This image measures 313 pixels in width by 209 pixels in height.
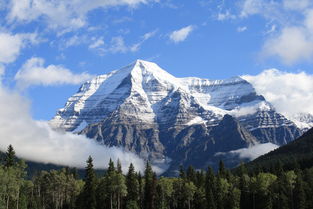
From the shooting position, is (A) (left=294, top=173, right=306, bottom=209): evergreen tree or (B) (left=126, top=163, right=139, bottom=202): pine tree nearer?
(A) (left=294, top=173, right=306, bottom=209): evergreen tree

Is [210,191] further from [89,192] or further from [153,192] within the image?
[89,192]

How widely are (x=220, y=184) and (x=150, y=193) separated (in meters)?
25.8

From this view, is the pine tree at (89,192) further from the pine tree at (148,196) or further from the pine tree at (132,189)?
the pine tree at (148,196)

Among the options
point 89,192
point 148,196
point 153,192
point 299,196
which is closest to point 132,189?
point 148,196

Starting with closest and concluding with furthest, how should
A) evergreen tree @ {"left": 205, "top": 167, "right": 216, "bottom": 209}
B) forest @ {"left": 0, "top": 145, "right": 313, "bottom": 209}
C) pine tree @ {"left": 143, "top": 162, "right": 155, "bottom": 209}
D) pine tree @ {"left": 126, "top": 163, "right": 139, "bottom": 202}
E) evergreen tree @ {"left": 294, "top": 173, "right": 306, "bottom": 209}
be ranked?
forest @ {"left": 0, "top": 145, "right": 313, "bottom": 209} → evergreen tree @ {"left": 294, "top": 173, "right": 306, "bottom": 209} → evergreen tree @ {"left": 205, "top": 167, "right": 216, "bottom": 209} → pine tree @ {"left": 126, "top": 163, "right": 139, "bottom": 202} → pine tree @ {"left": 143, "top": 162, "right": 155, "bottom": 209}

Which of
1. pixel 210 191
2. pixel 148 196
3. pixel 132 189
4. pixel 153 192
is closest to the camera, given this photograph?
pixel 132 189

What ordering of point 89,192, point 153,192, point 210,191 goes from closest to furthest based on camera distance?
point 89,192 < point 153,192 < point 210,191

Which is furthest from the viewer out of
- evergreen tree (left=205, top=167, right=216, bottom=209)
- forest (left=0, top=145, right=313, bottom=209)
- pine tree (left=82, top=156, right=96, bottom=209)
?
evergreen tree (left=205, top=167, right=216, bottom=209)

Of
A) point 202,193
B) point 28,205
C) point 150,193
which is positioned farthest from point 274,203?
point 28,205

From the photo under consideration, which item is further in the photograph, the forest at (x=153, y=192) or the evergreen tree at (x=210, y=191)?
the evergreen tree at (x=210, y=191)

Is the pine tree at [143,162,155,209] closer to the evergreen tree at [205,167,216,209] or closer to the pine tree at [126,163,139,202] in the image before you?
the pine tree at [126,163,139,202]

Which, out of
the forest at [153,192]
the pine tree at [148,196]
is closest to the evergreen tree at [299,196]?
the forest at [153,192]

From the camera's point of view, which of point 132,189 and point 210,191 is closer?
point 132,189

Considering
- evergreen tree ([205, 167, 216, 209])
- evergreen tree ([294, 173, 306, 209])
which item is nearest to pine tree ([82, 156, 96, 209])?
evergreen tree ([205, 167, 216, 209])
